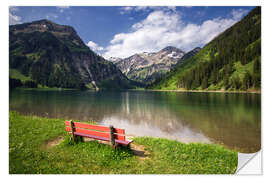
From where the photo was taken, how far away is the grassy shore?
23.1 feet

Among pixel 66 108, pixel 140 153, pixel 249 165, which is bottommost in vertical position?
pixel 66 108

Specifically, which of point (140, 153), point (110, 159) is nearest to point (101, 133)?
point (110, 159)

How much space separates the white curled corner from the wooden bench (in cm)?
608

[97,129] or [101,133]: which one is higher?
[97,129]

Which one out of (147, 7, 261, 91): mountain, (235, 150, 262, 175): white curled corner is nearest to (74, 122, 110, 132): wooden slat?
(235, 150, 262, 175): white curled corner

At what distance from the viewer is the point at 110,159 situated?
7.68 m

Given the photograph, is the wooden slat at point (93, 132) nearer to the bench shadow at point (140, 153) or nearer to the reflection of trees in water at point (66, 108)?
the bench shadow at point (140, 153)

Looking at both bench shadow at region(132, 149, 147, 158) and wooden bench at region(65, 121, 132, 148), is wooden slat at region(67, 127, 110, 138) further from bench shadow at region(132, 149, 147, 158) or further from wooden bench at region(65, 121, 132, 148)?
bench shadow at region(132, 149, 147, 158)

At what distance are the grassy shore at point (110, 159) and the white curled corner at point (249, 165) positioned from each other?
280 mm

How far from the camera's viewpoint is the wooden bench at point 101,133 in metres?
7.90

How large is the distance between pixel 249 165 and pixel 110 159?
7.69m

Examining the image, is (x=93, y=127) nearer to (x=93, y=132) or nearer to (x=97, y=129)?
(x=93, y=132)

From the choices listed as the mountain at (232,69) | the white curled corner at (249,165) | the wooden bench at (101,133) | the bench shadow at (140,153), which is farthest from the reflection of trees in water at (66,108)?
the mountain at (232,69)

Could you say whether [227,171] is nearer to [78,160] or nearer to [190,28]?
[78,160]
